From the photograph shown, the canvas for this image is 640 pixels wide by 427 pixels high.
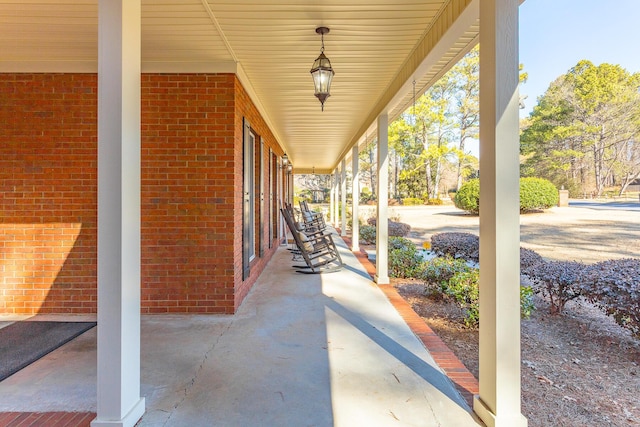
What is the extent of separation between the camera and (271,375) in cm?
259

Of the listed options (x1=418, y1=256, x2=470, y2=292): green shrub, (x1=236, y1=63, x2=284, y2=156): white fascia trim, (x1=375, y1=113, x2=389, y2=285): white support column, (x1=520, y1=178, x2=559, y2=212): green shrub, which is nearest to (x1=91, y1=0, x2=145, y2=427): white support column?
(x1=236, y1=63, x2=284, y2=156): white fascia trim

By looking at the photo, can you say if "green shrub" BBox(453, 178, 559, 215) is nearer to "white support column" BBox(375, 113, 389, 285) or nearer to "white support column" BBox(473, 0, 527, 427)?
"white support column" BBox(375, 113, 389, 285)

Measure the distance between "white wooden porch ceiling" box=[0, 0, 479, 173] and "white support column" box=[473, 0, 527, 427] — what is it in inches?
23.9

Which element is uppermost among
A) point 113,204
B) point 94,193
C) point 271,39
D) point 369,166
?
point 369,166

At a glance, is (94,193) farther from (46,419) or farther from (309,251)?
(309,251)

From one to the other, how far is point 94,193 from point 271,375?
2849 mm

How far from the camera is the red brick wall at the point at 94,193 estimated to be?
3.91 m

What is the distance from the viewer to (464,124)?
953 inches

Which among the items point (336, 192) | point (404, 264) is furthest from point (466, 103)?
point (404, 264)

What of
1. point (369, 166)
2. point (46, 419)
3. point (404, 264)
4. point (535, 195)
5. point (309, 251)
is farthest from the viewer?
point (369, 166)

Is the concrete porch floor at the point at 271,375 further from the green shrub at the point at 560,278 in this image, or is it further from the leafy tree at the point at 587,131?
the leafy tree at the point at 587,131

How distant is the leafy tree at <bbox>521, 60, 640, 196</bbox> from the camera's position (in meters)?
16.5

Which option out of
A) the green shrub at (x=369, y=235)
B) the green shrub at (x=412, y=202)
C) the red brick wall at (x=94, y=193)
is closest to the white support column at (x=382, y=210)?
the red brick wall at (x=94, y=193)

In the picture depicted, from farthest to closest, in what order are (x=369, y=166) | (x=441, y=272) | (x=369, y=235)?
(x=369, y=166), (x=369, y=235), (x=441, y=272)
